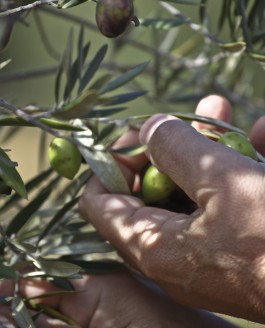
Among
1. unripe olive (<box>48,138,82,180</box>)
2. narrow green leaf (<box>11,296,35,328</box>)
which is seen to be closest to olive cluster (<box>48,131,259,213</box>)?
unripe olive (<box>48,138,82,180</box>)

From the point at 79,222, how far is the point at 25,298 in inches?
7.6

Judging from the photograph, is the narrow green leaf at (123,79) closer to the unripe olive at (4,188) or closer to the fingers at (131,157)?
the fingers at (131,157)

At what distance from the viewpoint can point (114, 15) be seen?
2.89 ft

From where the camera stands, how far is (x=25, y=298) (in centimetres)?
120

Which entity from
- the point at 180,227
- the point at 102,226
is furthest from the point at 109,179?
the point at 180,227

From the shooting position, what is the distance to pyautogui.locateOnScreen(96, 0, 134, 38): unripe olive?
878 millimetres

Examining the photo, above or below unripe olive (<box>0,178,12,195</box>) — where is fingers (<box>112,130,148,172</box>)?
below

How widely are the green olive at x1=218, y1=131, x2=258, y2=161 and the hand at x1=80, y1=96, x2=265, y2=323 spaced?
3.8 inches

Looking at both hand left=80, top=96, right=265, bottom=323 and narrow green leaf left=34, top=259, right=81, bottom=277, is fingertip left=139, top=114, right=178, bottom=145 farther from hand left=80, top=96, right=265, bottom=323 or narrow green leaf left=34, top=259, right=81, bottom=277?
narrow green leaf left=34, top=259, right=81, bottom=277

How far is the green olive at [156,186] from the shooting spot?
1.18 metres

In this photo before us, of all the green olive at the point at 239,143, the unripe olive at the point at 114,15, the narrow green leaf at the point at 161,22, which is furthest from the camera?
the narrow green leaf at the point at 161,22

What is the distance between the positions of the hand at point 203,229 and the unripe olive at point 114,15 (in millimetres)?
228

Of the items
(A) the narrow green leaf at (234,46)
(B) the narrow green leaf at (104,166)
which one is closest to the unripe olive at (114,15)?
(B) the narrow green leaf at (104,166)

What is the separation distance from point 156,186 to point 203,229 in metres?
0.19
